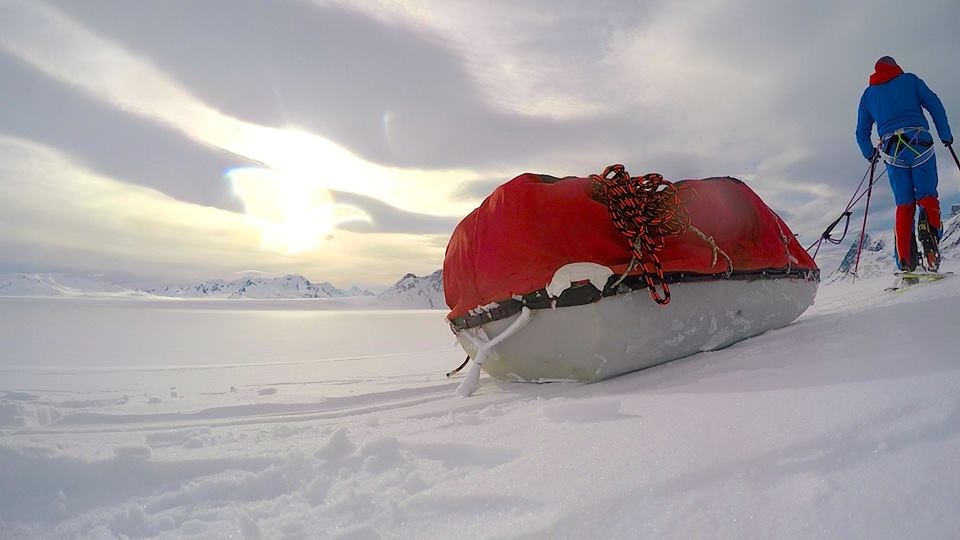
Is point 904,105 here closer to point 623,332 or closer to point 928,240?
point 928,240

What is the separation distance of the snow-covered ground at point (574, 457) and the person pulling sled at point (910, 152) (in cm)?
194

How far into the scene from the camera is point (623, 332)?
2137 mm

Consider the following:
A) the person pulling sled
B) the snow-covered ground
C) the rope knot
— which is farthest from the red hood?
the rope knot

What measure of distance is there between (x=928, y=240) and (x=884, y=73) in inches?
57.6

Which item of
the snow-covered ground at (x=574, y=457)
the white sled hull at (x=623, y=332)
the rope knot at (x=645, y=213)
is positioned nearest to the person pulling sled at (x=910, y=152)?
the snow-covered ground at (x=574, y=457)

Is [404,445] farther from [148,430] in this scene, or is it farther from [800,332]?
[800,332]

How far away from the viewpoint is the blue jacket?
3.81 meters

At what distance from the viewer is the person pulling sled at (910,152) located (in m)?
3.76

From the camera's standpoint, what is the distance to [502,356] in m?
2.47

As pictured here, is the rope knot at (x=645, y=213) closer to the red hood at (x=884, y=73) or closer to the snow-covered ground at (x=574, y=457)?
the snow-covered ground at (x=574, y=457)

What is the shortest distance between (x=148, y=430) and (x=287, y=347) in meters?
5.70

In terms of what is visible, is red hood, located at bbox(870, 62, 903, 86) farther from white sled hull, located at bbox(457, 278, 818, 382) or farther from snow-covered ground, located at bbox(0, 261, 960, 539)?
white sled hull, located at bbox(457, 278, 818, 382)

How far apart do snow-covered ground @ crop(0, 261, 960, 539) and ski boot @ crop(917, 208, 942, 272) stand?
1.97m

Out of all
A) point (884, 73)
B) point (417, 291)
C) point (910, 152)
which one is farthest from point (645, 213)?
point (417, 291)
